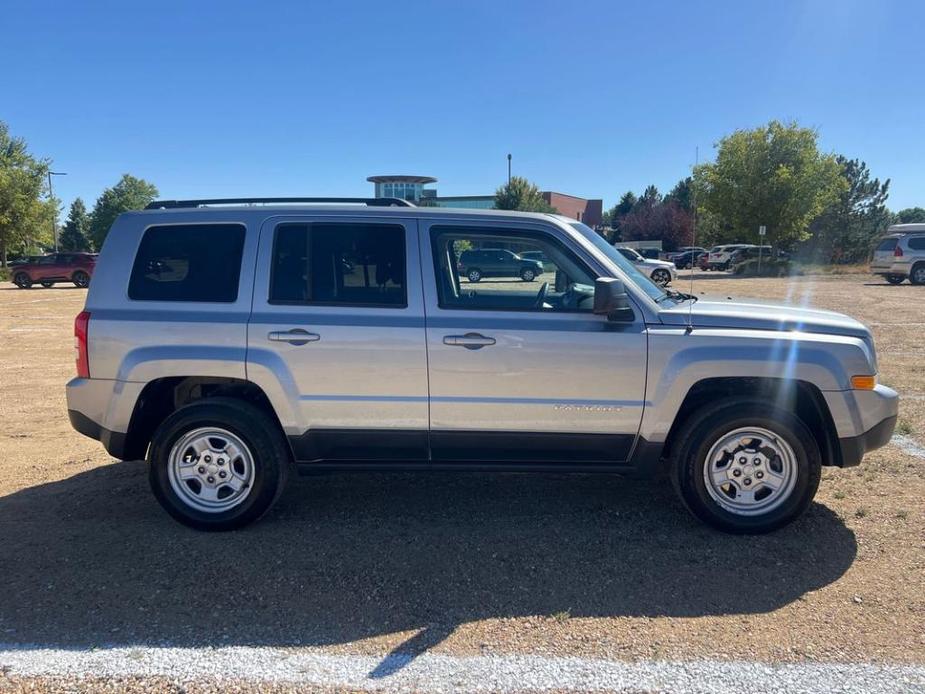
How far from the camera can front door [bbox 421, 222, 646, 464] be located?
13.1 ft

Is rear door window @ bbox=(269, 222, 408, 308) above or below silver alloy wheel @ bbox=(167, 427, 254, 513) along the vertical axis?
above

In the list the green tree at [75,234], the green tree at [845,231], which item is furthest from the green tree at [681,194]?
the green tree at [75,234]

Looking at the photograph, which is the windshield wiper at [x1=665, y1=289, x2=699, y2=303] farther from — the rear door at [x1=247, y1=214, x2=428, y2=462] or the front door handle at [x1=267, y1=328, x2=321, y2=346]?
the front door handle at [x1=267, y1=328, x2=321, y2=346]

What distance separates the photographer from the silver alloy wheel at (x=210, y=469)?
4184 mm

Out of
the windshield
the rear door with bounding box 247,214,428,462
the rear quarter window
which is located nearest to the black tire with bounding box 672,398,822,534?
the windshield

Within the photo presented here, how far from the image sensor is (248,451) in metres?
4.18

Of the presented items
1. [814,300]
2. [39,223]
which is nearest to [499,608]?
[814,300]

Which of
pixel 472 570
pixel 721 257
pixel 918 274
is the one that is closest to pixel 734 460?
pixel 472 570

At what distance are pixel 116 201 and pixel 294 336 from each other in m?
72.9

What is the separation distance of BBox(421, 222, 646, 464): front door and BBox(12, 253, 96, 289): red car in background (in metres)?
29.9

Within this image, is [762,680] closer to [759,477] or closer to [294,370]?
[759,477]

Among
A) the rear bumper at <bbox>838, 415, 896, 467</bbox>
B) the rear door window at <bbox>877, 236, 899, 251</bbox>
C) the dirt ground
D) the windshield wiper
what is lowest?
the dirt ground

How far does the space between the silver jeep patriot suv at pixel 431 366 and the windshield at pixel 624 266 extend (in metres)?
0.05

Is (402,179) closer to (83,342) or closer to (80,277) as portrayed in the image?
(80,277)
